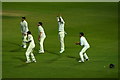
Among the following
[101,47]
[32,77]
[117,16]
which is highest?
[117,16]

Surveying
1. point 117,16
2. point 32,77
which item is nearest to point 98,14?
point 117,16

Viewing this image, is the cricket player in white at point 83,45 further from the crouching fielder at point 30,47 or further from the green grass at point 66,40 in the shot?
the crouching fielder at point 30,47

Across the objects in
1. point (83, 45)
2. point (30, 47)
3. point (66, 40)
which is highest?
point (66, 40)

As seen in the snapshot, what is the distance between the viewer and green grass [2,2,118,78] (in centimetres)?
1775

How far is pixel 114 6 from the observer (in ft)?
131

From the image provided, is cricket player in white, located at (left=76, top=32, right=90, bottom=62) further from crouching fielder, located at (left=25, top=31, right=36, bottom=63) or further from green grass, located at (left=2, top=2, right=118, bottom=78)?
crouching fielder, located at (left=25, top=31, right=36, bottom=63)

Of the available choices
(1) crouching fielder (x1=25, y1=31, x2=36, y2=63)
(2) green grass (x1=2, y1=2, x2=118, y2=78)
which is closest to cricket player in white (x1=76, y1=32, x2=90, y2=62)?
(2) green grass (x1=2, y1=2, x2=118, y2=78)

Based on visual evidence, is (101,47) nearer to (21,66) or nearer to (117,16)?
(21,66)

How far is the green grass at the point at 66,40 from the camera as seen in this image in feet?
58.2

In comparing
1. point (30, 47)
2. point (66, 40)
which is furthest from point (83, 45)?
point (66, 40)

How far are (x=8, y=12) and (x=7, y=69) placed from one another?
63.5 feet

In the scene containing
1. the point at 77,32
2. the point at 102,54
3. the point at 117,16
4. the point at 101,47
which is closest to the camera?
the point at 102,54

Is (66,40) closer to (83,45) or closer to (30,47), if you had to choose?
(83,45)

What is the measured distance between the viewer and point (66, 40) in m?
24.7
